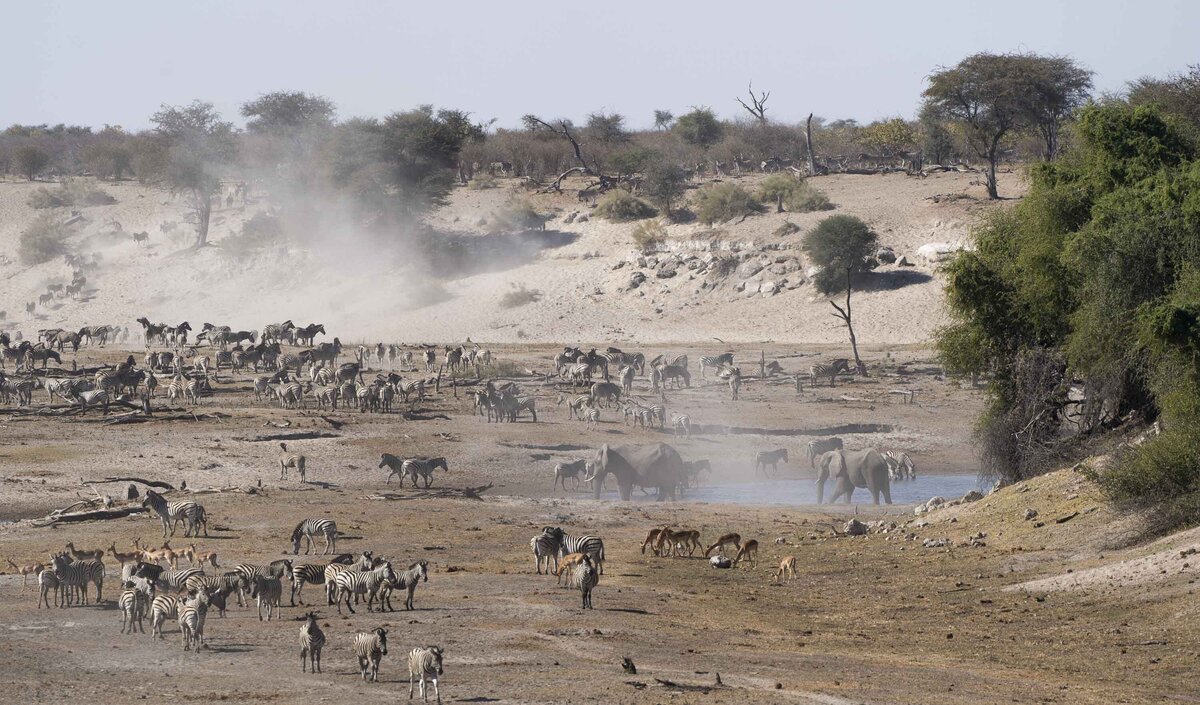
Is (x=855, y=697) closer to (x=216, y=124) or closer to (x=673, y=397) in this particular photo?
(x=673, y=397)

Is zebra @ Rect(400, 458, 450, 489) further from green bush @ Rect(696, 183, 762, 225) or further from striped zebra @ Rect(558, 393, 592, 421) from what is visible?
green bush @ Rect(696, 183, 762, 225)

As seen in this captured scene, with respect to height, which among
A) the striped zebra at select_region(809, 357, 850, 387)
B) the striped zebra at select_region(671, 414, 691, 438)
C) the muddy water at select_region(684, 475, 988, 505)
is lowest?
the muddy water at select_region(684, 475, 988, 505)

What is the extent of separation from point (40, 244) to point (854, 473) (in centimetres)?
6612

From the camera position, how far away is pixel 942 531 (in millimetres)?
25188

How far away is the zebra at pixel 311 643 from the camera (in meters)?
14.2

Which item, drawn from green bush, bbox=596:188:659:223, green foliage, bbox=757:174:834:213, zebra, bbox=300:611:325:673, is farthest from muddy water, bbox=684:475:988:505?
green bush, bbox=596:188:659:223

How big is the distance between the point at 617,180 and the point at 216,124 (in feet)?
95.1

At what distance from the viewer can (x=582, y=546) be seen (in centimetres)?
2072

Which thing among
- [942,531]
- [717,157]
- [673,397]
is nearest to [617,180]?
[717,157]

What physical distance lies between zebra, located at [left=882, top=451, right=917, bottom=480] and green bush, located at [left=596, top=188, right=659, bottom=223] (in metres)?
45.3

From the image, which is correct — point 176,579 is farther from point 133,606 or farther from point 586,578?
point 586,578

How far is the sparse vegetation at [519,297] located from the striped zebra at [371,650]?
55.2 m

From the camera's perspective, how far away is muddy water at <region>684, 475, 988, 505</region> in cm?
3291

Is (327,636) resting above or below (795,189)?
below
